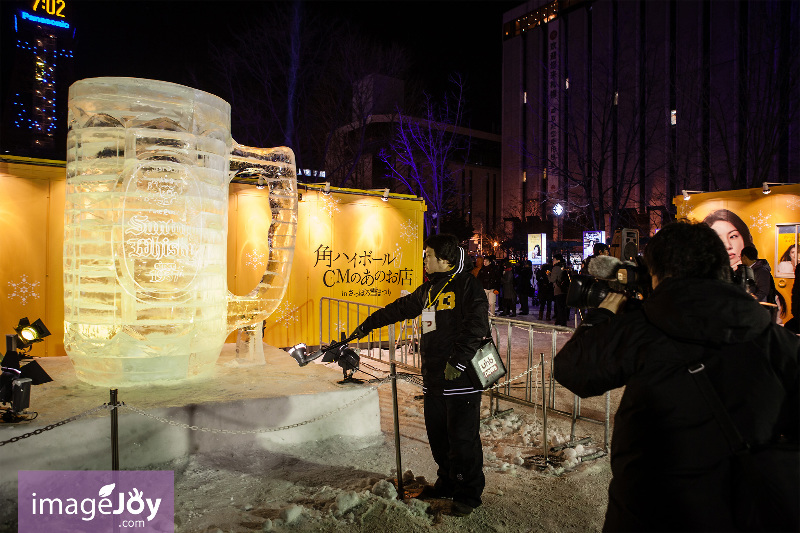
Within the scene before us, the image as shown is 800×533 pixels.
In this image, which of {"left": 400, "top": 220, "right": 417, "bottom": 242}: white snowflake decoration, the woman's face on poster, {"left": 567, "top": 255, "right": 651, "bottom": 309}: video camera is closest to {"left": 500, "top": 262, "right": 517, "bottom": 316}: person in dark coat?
{"left": 400, "top": 220, "right": 417, "bottom": 242}: white snowflake decoration

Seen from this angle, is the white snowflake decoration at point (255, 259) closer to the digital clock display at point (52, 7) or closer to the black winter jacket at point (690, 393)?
the black winter jacket at point (690, 393)

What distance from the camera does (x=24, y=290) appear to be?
7902mm

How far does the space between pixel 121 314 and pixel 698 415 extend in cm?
495

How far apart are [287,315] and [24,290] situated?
4.30m

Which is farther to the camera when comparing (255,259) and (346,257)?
(346,257)

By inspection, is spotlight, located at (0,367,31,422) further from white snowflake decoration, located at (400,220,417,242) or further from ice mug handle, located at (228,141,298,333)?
white snowflake decoration, located at (400,220,417,242)

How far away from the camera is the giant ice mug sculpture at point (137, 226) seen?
192 inches

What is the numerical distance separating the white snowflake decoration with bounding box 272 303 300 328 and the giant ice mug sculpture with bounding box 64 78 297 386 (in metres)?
4.62

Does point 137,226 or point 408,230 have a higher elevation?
point 408,230

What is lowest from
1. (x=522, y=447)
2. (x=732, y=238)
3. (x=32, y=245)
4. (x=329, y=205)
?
(x=522, y=447)

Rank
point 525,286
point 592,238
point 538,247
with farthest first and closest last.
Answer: point 538,247
point 592,238
point 525,286

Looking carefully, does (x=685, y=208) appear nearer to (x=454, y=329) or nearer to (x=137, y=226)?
(x=454, y=329)

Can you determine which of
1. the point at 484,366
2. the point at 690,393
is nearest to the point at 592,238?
the point at 484,366

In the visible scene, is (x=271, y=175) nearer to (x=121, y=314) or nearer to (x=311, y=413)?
(x=121, y=314)
